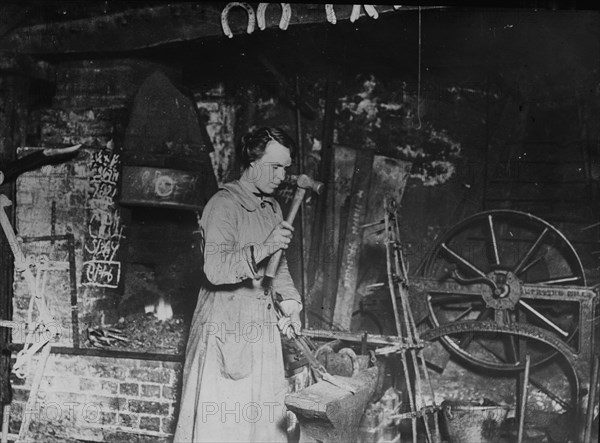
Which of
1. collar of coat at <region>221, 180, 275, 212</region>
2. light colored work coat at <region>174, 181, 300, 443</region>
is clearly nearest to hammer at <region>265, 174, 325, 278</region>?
light colored work coat at <region>174, 181, 300, 443</region>

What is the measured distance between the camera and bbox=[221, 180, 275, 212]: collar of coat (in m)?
3.22

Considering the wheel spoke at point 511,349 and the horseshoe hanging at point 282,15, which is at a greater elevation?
the horseshoe hanging at point 282,15

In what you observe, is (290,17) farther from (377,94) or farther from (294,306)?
(294,306)

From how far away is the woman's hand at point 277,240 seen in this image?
3.08 m

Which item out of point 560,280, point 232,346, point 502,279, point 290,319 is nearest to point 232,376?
point 232,346

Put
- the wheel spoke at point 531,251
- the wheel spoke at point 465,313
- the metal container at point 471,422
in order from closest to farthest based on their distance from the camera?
1. the metal container at point 471,422
2. the wheel spoke at point 531,251
3. the wheel spoke at point 465,313

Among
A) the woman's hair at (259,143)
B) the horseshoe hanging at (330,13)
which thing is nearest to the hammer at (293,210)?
the woman's hair at (259,143)

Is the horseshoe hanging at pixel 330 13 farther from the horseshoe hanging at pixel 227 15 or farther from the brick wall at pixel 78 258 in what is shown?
the brick wall at pixel 78 258

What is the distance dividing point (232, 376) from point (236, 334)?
0.73 ft

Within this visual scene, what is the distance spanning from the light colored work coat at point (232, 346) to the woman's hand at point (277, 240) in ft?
0.19

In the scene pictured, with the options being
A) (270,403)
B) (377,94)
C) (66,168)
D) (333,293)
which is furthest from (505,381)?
(66,168)

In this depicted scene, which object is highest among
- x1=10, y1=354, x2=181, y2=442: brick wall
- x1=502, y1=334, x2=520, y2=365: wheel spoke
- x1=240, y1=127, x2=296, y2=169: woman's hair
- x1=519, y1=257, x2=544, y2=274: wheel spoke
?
x1=240, y1=127, x2=296, y2=169: woman's hair

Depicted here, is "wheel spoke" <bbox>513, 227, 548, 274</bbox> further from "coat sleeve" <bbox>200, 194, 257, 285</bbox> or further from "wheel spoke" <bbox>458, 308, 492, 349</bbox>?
"coat sleeve" <bbox>200, 194, 257, 285</bbox>

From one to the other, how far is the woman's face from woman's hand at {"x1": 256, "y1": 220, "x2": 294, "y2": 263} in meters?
0.28
